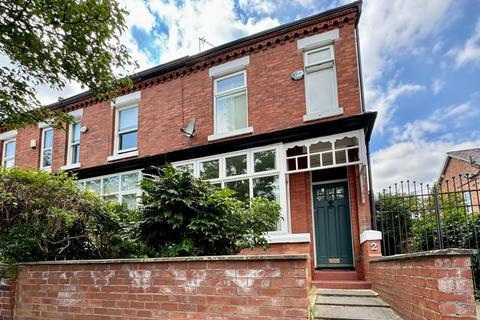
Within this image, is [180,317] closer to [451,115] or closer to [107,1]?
[107,1]

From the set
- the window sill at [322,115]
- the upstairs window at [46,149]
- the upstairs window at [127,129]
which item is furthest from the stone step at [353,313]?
the upstairs window at [46,149]

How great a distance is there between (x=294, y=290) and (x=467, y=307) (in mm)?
1374

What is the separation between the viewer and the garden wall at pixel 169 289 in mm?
3189

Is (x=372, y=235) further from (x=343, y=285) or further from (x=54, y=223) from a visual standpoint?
(x=54, y=223)

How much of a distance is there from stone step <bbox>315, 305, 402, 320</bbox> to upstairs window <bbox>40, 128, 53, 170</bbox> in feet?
38.4

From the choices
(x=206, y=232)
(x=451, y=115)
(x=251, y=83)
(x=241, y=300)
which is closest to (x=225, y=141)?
(x=251, y=83)

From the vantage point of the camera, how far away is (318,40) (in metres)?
8.27

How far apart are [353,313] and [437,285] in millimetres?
1823

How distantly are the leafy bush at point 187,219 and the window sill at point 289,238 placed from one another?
6.30 ft

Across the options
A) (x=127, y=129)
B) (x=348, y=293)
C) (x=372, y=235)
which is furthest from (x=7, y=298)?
(x=127, y=129)

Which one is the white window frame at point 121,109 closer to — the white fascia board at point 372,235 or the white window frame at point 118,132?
the white window frame at point 118,132

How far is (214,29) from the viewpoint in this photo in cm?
1170

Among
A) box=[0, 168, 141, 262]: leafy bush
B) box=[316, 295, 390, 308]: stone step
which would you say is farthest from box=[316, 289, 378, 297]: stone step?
box=[0, 168, 141, 262]: leafy bush

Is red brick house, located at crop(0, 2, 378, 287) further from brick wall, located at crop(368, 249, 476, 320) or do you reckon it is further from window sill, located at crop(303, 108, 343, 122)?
brick wall, located at crop(368, 249, 476, 320)
